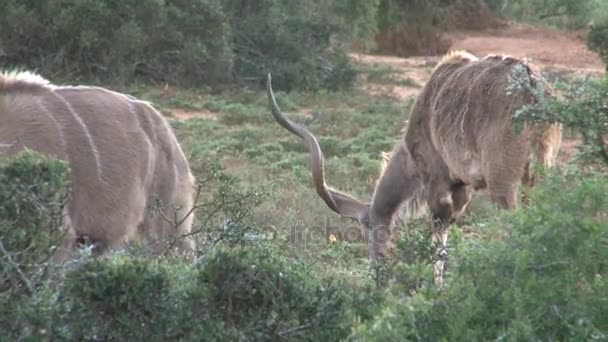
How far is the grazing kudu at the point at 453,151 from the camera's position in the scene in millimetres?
6648

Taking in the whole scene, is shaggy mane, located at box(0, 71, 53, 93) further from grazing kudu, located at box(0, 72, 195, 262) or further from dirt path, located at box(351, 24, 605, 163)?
dirt path, located at box(351, 24, 605, 163)

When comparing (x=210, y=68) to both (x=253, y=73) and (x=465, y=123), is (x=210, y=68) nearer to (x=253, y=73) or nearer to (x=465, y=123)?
(x=253, y=73)

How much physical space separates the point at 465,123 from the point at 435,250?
8.83 feet

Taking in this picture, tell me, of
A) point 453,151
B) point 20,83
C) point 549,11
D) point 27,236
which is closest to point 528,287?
point 27,236

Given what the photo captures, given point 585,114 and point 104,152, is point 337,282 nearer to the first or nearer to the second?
point 585,114

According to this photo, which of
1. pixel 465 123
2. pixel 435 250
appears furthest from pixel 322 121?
pixel 435 250

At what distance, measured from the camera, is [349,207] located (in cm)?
799

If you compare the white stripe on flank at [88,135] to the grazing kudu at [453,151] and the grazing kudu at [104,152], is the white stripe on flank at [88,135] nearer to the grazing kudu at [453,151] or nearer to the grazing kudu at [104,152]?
the grazing kudu at [104,152]

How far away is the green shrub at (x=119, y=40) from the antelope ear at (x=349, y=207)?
289 inches

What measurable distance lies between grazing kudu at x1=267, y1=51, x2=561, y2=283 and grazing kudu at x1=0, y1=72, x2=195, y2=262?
3.50ft

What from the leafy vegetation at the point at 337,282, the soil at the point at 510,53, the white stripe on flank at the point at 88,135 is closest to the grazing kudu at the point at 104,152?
the white stripe on flank at the point at 88,135

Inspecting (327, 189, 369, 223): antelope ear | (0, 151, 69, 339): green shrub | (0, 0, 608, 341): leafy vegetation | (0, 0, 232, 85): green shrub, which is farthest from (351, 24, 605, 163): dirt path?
(0, 151, 69, 339): green shrub

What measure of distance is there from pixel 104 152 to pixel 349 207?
8.87 feet

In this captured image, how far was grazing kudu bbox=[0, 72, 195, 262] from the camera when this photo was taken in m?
5.34
